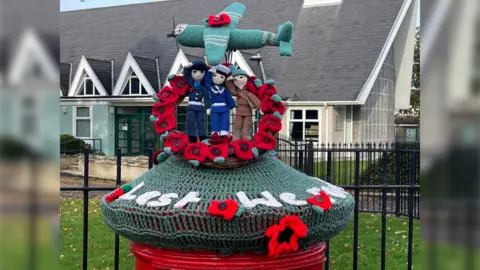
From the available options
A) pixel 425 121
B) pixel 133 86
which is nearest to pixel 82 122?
pixel 133 86

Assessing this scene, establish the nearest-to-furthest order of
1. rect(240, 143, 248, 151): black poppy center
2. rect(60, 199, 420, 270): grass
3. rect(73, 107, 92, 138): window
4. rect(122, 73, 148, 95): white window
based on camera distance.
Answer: rect(240, 143, 248, 151): black poppy center < rect(60, 199, 420, 270): grass < rect(122, 73, 148, 95): white window < rect(73, 107, 92, 138): window

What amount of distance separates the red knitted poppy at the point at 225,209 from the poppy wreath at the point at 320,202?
9.7 inches

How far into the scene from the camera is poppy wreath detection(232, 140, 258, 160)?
1633 millimetres

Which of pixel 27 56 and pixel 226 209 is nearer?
pixel 27 56

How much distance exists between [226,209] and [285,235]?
19 centimetres

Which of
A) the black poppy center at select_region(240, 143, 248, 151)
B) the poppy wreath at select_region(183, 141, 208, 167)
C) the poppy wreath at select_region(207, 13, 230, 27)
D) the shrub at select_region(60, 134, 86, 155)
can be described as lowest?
the shrub at select_region(60, 134, 86, 155)

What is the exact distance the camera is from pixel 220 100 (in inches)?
70.8

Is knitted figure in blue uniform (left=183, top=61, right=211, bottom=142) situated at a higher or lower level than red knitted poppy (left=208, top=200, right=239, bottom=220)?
higher

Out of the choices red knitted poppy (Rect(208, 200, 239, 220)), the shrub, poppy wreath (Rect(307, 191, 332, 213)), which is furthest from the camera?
the shrub

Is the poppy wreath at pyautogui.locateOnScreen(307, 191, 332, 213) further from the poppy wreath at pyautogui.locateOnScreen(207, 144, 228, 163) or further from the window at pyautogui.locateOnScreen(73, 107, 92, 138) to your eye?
the window at pyautogui.locateOnScreen(73, 107, 92, 138)

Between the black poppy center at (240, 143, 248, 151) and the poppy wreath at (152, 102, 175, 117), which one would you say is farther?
the poppy wreath at (152, 102, 175, 117)

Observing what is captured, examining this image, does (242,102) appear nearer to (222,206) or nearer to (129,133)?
(222,206)

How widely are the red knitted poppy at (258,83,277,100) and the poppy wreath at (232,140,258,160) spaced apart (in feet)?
0.74

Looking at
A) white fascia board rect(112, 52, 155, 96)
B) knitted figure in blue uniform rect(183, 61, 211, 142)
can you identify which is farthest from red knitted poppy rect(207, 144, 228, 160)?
white fascia board rect(112, 52, 155, 96)
